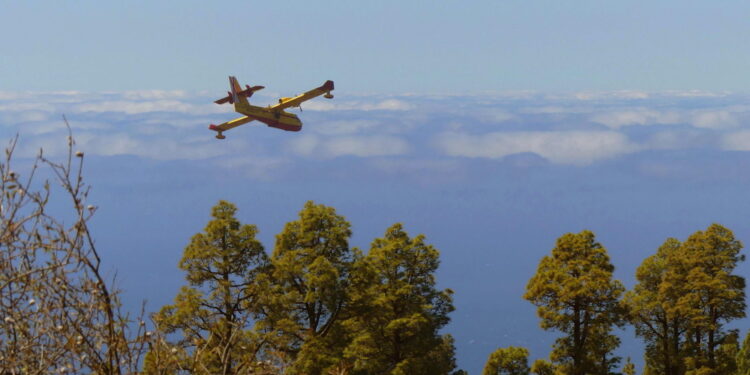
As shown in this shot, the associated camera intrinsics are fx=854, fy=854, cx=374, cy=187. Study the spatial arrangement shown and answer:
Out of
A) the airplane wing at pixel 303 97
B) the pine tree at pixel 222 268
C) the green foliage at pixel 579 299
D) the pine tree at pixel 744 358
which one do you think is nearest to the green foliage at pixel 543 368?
the green foliage at pixel 579 299

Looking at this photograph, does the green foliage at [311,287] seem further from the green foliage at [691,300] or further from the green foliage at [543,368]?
the green foliage at [691,300]

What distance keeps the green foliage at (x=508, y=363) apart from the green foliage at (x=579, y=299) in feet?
4.70

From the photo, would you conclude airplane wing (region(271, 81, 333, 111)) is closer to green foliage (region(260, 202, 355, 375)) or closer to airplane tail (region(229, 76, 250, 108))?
airplane tail (region(229, 76, 250, 108))

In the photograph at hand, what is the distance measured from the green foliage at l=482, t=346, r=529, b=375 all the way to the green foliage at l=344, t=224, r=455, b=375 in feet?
Result: 8.60

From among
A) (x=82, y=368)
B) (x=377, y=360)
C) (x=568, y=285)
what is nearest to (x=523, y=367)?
(x=568, y=285)

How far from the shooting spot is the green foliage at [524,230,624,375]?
1372 inches

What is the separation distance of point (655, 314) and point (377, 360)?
1414 centimetres

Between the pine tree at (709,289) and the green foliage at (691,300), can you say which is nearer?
the pine tree at (709,289)

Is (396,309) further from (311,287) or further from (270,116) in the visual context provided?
(270,116)

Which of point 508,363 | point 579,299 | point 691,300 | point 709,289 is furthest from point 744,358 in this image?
point 508,363

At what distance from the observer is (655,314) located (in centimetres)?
3891

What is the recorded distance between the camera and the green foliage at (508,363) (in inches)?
1420

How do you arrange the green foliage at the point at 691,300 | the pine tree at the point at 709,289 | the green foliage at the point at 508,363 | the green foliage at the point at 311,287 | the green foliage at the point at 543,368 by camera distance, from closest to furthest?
the green foliage at the point at 311,287, the green foliage at the point at 508,363, the pine tree at the point at 709,289, the green foliage at the point at 691,300, the green foliage at the point at 543,368

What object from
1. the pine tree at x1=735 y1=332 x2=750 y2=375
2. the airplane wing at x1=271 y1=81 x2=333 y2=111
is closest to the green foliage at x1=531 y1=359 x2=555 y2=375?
the pine tree at x1=735 y1=332 x2=750 y2=375
